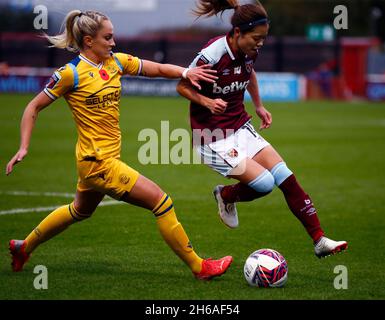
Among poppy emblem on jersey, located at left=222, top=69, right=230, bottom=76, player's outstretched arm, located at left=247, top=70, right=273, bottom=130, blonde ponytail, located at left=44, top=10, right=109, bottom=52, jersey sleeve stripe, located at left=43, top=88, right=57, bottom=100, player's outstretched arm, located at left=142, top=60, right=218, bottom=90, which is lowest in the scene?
player's outstretched arm, located at left=247, top=70, right=273, bottom=130

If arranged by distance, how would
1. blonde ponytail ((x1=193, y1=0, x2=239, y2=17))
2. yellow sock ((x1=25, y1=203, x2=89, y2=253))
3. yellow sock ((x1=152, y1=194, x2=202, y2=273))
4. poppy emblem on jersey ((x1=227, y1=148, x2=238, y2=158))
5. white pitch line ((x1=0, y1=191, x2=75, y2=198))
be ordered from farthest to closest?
white pitch line ((x1=0, y1=191, x2=75, y2=198)) < blonde ponytail ((x1=193, y1=0, x2=239, y2=17)) < poppy emblem on jersey ((x1=227, y1=148, x2=238, y2=158)) < yellow sock ((x1=25, y1=203, x2=89, y2=253)) < yellow sock ((x1=152, y1=194, x2=202, y2=273))

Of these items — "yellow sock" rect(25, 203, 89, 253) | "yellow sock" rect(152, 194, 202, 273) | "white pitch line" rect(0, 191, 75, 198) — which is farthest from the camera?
"white pitch line" rect(0, 191, 75, 198)

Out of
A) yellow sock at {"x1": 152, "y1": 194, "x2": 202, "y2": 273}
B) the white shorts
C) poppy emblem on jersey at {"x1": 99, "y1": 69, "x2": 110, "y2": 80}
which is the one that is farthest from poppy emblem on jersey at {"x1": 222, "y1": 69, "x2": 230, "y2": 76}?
yellow sock at {"x1": 152, "y1": 194, "x2": 202, "y2": 273}

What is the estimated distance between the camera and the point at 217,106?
6965 millimetres

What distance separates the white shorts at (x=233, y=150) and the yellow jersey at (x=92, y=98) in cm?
100

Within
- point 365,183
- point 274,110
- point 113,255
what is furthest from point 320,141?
point 113,255

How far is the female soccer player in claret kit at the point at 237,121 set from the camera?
7.16 meters

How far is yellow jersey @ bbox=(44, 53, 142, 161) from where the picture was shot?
6.69m

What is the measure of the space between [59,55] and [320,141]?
19731mm

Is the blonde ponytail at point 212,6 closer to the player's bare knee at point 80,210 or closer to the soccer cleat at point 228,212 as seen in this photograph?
the soccer cleat at point 228,212


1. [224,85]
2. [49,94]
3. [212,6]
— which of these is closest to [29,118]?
[49,94]

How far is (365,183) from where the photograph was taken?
13.1 metres

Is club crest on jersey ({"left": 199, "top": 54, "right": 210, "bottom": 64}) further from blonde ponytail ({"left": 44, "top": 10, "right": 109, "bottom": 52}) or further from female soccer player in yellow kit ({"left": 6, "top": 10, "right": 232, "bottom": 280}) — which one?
blonde ponytail ({"left": 44, "top": 10, "right": 109, "bottom": 52})

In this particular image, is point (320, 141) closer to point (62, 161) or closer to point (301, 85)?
point (62, 161)
